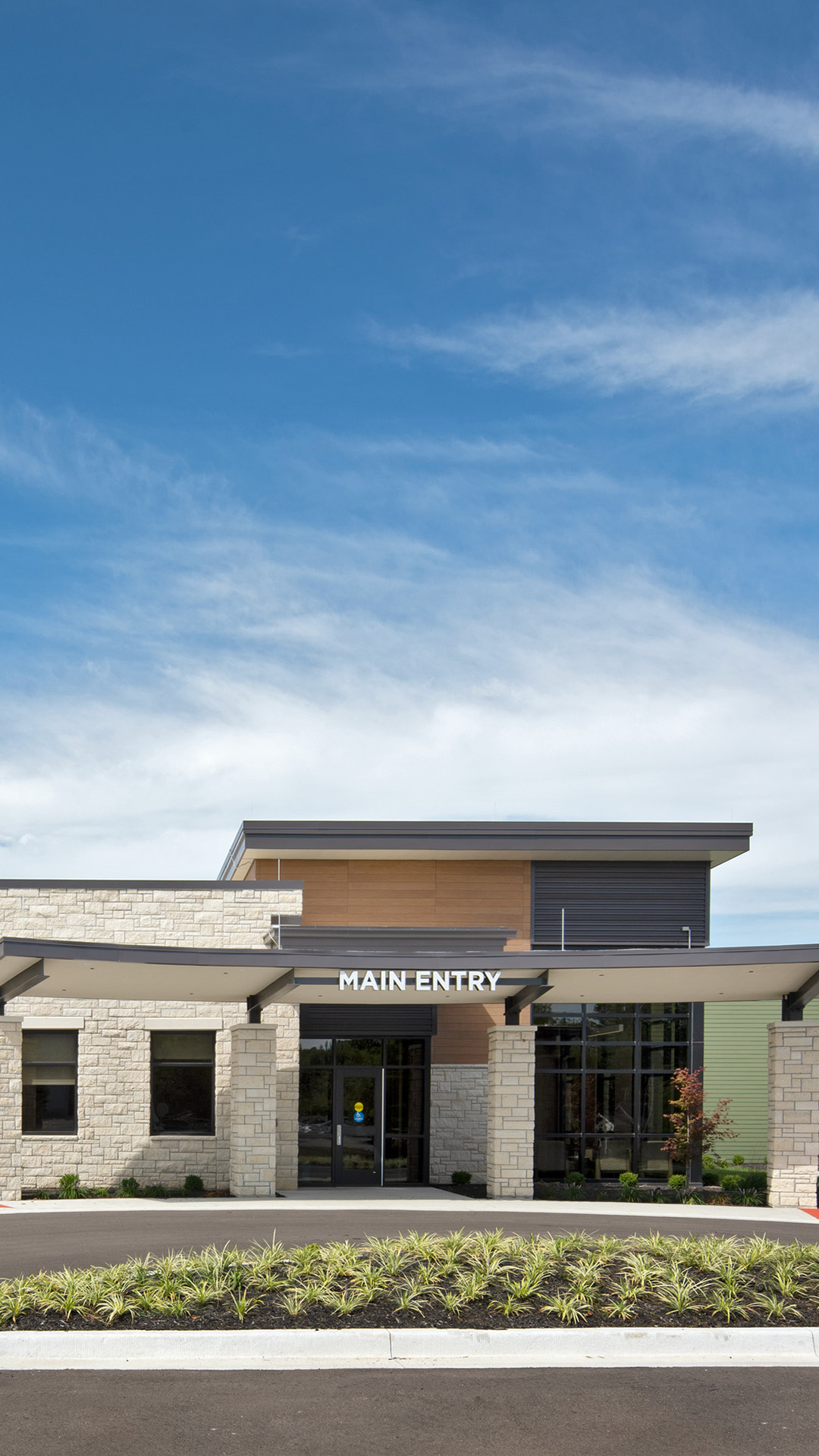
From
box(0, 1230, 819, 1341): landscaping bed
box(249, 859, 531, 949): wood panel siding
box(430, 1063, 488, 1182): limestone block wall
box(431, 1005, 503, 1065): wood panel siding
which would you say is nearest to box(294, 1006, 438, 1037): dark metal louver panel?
box(431, 1005, 503, 1065): wood panel siding

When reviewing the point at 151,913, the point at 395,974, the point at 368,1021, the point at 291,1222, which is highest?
the point at 151,913

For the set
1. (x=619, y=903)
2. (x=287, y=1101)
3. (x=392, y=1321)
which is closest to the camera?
(x=392, y=1321)

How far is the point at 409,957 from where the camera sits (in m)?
21.5

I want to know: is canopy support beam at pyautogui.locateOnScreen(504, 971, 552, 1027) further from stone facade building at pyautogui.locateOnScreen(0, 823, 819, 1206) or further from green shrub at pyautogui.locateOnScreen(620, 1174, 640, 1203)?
green shrub at pyautogui.locateOnScreen(620, 1174, 640, 1203)

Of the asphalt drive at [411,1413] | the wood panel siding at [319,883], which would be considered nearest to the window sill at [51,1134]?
the wood panel siding at [319,883]

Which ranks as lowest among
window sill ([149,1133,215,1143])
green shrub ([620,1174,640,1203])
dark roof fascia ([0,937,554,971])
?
green shrub ([620,1174,640,1203])

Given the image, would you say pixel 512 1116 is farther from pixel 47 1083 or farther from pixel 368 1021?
pixel 47 1083

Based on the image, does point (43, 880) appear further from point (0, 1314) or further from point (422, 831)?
point (0, 1314)

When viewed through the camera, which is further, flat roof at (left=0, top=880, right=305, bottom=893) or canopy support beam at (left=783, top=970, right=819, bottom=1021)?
flat roof at (left=0, top=880, right=305, bottom=893)

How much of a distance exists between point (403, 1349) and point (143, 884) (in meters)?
16.3

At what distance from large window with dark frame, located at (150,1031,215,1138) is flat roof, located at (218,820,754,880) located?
4.18m

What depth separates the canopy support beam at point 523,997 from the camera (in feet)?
72.2

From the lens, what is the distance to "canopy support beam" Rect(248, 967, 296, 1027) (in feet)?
70.6

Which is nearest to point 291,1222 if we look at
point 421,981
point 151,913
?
point 421,981
